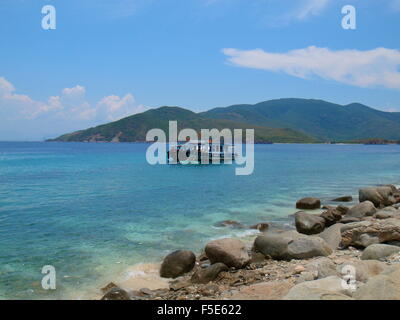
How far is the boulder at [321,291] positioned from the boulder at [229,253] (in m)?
4.70

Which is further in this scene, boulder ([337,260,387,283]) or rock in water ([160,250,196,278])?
rock in water ([160,250,196,278])

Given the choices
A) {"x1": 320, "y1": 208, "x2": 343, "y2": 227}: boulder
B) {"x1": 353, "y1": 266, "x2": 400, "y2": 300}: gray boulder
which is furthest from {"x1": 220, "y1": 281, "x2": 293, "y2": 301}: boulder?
{"x1": 320, "y1": 208, "x2": 343, "y2": 227}: boulder

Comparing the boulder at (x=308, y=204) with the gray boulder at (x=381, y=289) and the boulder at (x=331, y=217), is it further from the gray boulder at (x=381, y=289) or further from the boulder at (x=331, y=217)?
the gray boulder at (x=381, y=289)

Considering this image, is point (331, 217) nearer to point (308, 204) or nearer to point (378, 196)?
point (308, 204)

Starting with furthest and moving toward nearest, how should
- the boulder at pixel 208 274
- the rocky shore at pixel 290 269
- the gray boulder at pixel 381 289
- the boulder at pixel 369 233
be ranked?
1. the boulder at pixel 369 233
2. the boulder at pixel 208 274
3. the rocky shore at pixel 290 269
4. the gray boulder at pixel 381 289

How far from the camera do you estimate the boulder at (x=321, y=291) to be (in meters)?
6.69

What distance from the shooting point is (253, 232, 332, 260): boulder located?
12.9 m

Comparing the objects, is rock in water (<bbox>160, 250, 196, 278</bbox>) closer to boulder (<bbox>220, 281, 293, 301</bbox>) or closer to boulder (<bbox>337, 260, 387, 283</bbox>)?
boulder (<bbox>220, 281, 293, 301</bbox>)

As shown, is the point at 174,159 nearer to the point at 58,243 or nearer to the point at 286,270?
the point at 58,243

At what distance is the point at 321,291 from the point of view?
23.0 ft

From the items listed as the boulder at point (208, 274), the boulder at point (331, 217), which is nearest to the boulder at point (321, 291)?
the boulder at point (208, 274)

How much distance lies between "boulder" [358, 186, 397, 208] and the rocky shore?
1210 cm

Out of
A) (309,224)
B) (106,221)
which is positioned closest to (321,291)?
(309,224)

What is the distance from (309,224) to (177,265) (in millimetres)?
7962
